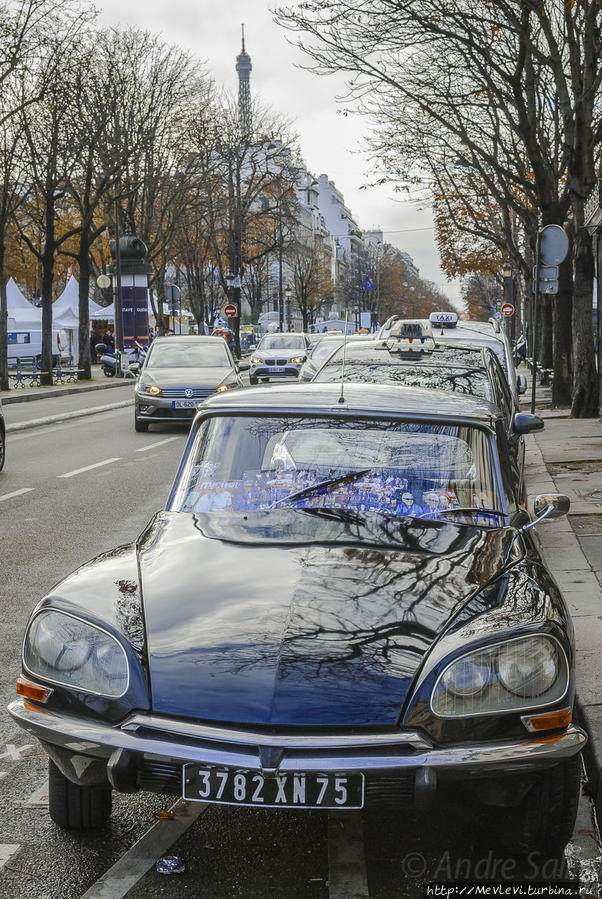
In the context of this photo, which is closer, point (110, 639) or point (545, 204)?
point (110, 639)

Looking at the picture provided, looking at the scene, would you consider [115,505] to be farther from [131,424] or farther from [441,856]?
[131,424]

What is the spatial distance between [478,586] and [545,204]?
62.7 feet

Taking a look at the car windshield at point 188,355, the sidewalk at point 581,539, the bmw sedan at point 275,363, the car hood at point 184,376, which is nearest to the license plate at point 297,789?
the sidewalk at point 581,539

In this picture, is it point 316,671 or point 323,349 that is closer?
point 316,671

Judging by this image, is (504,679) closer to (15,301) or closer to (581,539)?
(581,539)

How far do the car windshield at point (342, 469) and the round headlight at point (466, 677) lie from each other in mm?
1118

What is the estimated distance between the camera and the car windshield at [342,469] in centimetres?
429

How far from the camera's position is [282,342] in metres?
36.5

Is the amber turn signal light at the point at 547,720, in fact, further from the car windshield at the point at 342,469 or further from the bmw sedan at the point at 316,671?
the car windshield at the point at 342,469

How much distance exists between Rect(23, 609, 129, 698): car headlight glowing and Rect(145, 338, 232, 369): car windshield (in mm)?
17246

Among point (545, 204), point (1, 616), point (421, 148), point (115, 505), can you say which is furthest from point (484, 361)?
point (421, 148)

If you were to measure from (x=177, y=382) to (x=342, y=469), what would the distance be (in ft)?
50.4

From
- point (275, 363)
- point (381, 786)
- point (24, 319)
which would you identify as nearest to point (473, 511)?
point (381, 786)

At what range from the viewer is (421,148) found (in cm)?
2836
